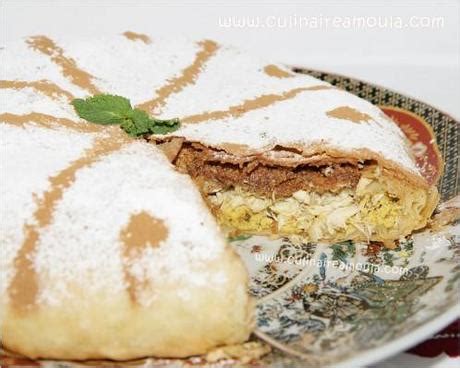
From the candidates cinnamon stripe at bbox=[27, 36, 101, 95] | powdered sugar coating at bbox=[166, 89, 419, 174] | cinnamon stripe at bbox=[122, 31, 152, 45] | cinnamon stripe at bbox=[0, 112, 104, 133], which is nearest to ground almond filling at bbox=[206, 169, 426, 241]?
powdered sugar coating at bbox=[166, 89, 419, 174]

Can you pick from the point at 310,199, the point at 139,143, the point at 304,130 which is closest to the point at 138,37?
the point at 139,143

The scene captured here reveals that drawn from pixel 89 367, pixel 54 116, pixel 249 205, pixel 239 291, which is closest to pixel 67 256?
pixel 89 367

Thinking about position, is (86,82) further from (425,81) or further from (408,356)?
(425,81)

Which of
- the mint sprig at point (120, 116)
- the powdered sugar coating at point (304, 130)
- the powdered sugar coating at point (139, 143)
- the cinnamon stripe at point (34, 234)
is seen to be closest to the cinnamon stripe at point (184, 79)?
the powdered sugar coating at point (139, 143)

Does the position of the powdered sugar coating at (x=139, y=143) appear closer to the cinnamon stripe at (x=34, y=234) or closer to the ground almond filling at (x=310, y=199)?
the cinnamon stripe at (x=34, y=234)

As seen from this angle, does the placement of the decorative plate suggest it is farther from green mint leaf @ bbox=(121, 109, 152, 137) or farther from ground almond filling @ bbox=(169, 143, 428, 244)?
green mint leaf @ bbox=(121, 109, 152, 137)
